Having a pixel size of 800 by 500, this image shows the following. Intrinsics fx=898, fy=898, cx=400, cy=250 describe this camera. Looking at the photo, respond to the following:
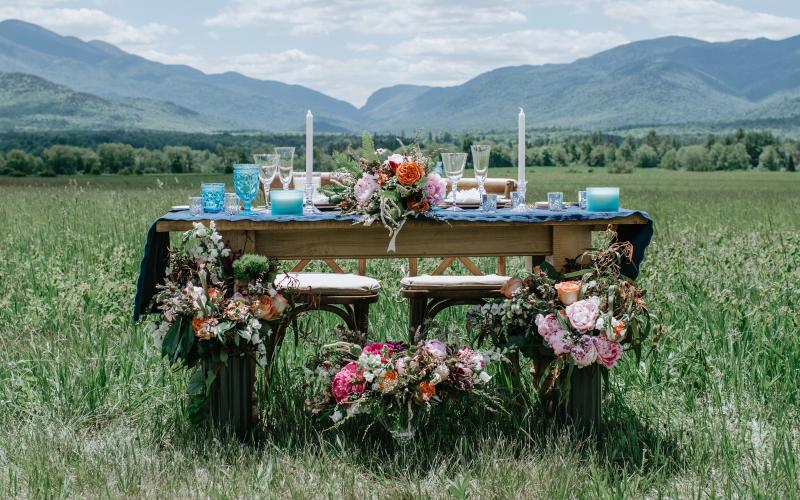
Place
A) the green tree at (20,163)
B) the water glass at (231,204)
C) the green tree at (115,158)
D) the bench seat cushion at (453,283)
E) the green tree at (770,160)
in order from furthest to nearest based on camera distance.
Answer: the green tree at (770,160)
the green tree at (115,158)
the green tree at (20,163)
the bench seat cushion at (453,283)
the water glass at (231,204)

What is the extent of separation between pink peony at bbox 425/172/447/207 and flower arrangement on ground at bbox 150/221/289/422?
29.4 inches

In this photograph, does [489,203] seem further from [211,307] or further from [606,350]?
[211,307]

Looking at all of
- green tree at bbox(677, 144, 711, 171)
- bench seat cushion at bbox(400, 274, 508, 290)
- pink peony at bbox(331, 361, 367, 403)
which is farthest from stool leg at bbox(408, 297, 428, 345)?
green tree at bbox(677, 144, 711, 171)

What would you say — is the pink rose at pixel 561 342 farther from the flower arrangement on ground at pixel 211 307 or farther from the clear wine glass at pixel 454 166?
the flower arrangement on ground at pixel 211 307

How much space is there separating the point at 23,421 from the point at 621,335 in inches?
111

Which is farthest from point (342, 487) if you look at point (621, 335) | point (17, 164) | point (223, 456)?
point (17, 164)

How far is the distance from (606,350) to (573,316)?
20cm

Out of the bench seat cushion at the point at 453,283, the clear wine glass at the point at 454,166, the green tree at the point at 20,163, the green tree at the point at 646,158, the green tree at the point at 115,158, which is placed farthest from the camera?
the green tree at the point at 646,158

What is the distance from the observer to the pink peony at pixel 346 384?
3.84 meters

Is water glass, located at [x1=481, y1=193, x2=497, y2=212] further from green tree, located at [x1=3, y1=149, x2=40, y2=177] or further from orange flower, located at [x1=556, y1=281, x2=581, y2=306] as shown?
green tree, located at [x1=3, y1=149, x2=40, y2=177]

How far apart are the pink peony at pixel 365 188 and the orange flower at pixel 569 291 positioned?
0.90 metres

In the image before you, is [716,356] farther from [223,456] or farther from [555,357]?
A: [223,456]

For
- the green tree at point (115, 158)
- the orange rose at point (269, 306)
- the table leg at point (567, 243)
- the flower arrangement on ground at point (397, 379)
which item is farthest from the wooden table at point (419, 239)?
the green tree at point (115, 158)

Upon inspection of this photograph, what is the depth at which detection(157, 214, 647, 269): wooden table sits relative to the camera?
3.99m
